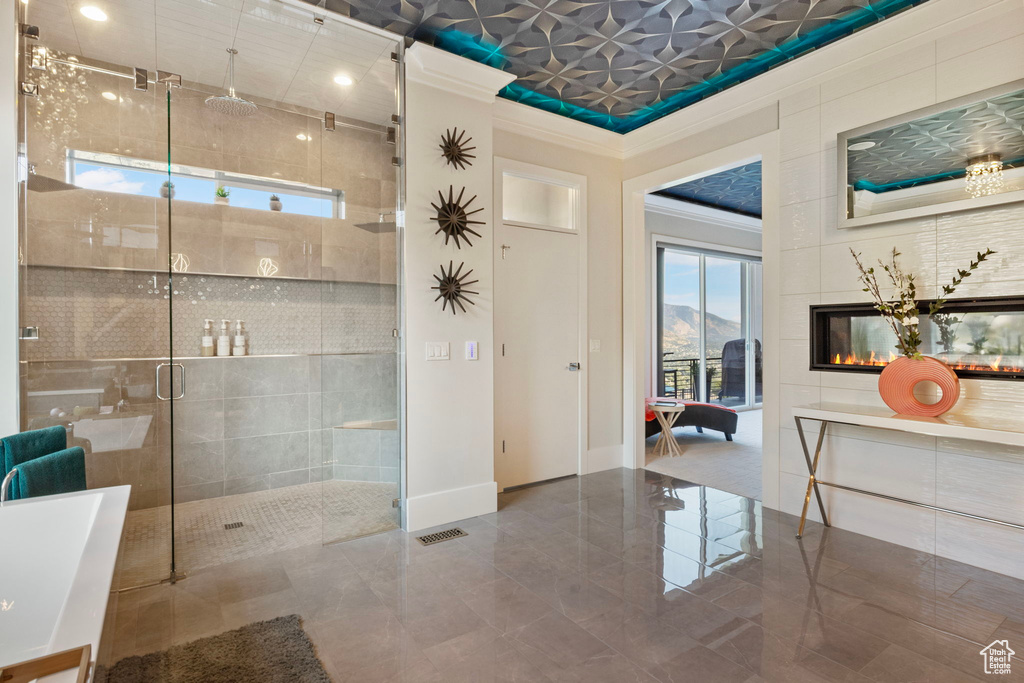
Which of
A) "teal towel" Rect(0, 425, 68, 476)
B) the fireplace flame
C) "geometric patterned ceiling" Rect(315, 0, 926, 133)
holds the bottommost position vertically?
"teal towel" Rect(0, 425, 68, 476)

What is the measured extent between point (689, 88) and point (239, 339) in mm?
3669

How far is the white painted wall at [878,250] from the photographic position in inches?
101

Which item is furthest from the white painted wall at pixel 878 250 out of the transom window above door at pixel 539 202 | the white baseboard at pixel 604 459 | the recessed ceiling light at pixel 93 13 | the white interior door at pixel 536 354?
the recessed ceiling light at pixel 93 13

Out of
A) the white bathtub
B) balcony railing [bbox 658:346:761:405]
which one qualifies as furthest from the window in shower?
balcony railing [bbox 658:346:761:405]

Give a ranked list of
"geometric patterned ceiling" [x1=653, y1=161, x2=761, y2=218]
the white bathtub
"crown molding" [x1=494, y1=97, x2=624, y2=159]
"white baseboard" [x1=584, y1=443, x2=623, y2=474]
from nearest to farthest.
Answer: the white bathtub → "crown molding" [x1=494, y1=97, x2=624, y2=159] → "white baseboard" [x1=584, y1=443, x2=623, y2=474] → "geometric patterned ceiling" [x1=653, y1=161, x2=761, y2=218]

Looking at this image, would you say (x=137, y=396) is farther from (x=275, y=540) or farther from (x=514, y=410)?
A: (x=514, y=410)

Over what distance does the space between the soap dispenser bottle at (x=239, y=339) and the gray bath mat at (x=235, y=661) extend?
1.59 metres

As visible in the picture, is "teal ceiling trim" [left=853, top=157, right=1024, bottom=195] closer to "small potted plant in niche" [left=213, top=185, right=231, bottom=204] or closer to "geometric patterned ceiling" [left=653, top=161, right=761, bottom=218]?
"geometric patterned ceiling" [left=653, top=161, right=761, bottom=218]

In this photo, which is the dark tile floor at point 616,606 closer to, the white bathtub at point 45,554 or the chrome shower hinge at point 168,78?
the white bathtub at point 45,554

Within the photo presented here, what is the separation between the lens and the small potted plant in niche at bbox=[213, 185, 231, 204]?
9.19 ft

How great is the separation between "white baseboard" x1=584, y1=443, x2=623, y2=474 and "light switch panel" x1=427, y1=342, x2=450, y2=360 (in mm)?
1809

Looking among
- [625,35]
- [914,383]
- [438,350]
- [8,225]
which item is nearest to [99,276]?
[8,225]

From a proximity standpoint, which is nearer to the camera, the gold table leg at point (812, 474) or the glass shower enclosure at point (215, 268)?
the glass shower enclosure at point (215, 268)

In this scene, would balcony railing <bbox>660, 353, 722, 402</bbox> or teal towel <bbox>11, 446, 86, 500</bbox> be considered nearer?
teal towel <bbox>11, 446, 86, 500</bbox>
